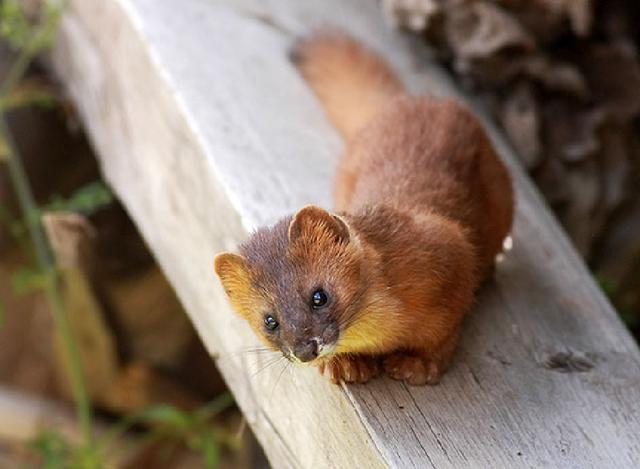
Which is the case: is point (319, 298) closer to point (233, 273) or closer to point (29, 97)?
point (233, 273)

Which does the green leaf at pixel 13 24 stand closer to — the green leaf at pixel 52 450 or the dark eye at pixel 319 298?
the green leaf at pixel 52 450

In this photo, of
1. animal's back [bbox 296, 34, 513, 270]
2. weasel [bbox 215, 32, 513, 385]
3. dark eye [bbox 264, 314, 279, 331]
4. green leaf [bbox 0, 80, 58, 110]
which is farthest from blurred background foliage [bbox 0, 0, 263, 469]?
dark eye [bbox 264, 314, 279, 331]

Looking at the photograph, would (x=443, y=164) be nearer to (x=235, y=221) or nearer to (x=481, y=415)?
(x=235, y=221)

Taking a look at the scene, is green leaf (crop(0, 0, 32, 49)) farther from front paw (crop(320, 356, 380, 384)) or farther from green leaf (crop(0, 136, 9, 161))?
front paw (crop(320, 356, 380, 384))

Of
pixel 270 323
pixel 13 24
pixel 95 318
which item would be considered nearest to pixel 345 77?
pixel 13 24

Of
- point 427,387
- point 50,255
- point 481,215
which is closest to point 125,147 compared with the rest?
point 50,255

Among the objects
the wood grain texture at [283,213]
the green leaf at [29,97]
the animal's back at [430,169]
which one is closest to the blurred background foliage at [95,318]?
the green leaf at [29,97]

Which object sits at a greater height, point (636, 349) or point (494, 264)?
point (494, 264)
